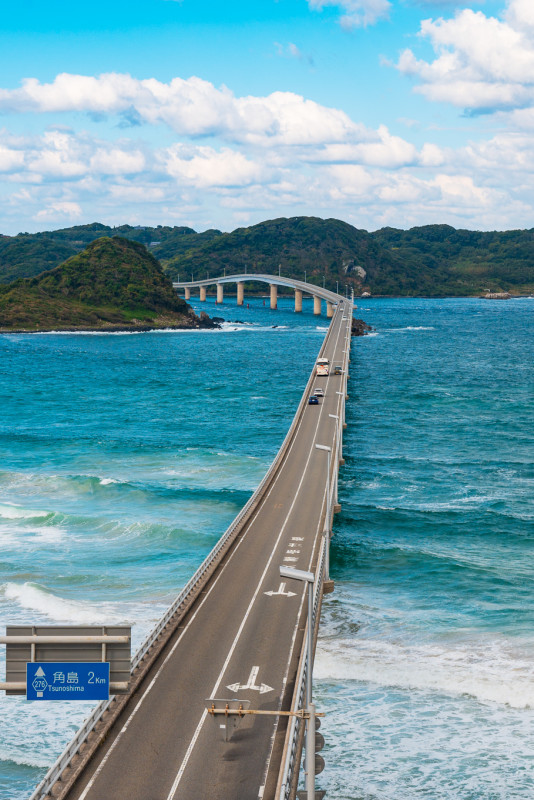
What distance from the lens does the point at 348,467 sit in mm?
84125

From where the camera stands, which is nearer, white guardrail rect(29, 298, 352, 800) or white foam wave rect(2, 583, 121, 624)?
white guardrail rect(29, 298, 352, 800)

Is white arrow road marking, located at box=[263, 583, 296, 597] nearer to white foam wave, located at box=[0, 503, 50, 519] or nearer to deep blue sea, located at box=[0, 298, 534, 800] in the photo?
deep blue sea, located at box=[0, 298, 534, 800]

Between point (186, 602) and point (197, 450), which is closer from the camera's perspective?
point (186, 602)

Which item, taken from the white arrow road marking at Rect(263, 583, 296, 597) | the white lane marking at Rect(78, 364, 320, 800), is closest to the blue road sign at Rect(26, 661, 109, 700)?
the white lane marking at Rect(78, 364, 320, 800)

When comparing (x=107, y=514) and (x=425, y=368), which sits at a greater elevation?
(x=425, y=368)

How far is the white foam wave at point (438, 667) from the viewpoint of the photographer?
39938mm

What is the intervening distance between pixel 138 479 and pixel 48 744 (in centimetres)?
4530

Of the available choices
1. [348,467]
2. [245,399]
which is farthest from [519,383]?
[348,467]

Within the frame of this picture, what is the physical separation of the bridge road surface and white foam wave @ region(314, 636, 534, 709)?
353 centimetres

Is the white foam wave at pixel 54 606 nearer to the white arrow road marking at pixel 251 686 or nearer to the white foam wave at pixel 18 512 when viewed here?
the white foam wave at pixel 18 512

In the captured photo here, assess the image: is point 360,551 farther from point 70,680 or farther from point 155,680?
point 70,680

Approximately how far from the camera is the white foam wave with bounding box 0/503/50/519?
67812mm

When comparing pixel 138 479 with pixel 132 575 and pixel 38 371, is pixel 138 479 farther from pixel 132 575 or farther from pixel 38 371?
pixel 38 371

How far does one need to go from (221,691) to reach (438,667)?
45.3 feet
